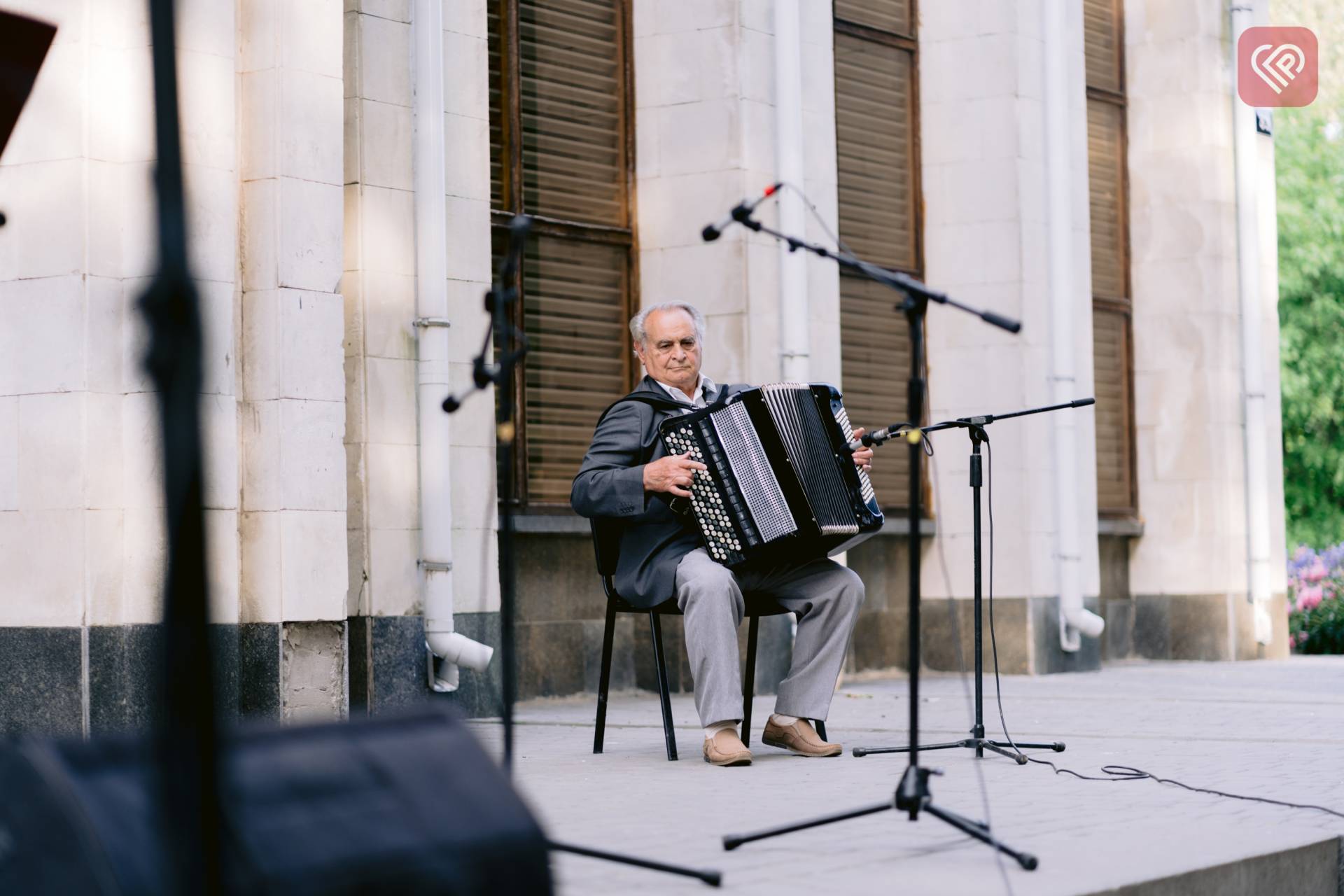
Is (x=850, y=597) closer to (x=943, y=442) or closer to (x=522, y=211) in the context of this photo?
(x=522, y=211)

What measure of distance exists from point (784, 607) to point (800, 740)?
0.52 meters

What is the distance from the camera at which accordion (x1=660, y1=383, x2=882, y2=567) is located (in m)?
6.44

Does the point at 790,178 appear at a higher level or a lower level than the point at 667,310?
higher

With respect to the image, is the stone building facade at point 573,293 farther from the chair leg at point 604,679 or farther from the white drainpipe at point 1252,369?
the chair leg at point 604,679

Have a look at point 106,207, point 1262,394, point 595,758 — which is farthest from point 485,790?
point 1262,394

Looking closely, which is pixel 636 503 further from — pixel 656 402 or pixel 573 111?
pixel 573 111

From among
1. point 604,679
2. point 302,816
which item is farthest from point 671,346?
point 302,816

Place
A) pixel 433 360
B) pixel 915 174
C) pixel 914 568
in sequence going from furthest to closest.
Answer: pixel 915 174, pixel 433 360, pixel 914 568

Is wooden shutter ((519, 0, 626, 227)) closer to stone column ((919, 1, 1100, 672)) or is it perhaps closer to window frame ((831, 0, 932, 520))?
window frame ((831, 0, 932, 520))

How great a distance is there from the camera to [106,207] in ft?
23.1

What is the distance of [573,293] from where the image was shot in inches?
404

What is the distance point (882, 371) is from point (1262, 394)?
3.78 metres

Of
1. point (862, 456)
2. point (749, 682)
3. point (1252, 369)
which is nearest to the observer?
point (862, 456)

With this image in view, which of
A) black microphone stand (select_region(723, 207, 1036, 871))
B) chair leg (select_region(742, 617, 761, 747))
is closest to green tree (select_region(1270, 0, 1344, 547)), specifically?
chair leg (select_region(742, 617, 761, 747))
